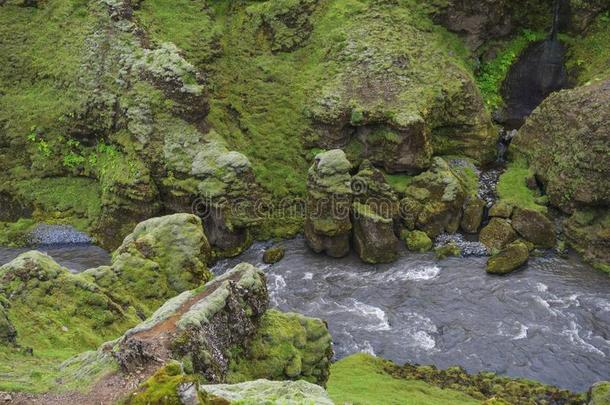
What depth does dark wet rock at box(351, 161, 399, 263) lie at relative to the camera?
39375 millimetres

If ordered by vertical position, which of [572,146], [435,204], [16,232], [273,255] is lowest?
[273,255]

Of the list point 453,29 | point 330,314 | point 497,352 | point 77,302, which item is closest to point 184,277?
point 77,302

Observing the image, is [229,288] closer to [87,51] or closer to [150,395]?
[150,395]

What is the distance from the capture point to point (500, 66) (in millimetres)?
52344

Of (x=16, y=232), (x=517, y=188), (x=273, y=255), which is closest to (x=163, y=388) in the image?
(x=273, y=255)

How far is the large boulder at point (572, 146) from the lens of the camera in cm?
3994

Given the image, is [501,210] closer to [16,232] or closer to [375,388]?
[375,388]

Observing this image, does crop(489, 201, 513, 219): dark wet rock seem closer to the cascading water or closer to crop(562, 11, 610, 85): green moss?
the cascading water

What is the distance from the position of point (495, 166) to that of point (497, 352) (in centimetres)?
1989

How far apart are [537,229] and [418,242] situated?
25.4 feet

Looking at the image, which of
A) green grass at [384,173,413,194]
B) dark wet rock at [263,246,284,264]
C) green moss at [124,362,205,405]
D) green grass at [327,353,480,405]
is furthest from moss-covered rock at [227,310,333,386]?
green grass at [384,173,413,194]

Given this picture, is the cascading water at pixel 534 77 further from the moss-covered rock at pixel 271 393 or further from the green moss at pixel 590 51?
the moss-covered rock at pixel 271 393

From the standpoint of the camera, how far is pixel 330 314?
3516 centimetres

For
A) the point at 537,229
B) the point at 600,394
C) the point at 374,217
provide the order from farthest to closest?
the point at 537,229
the point at 374,217
the point at 600,394
